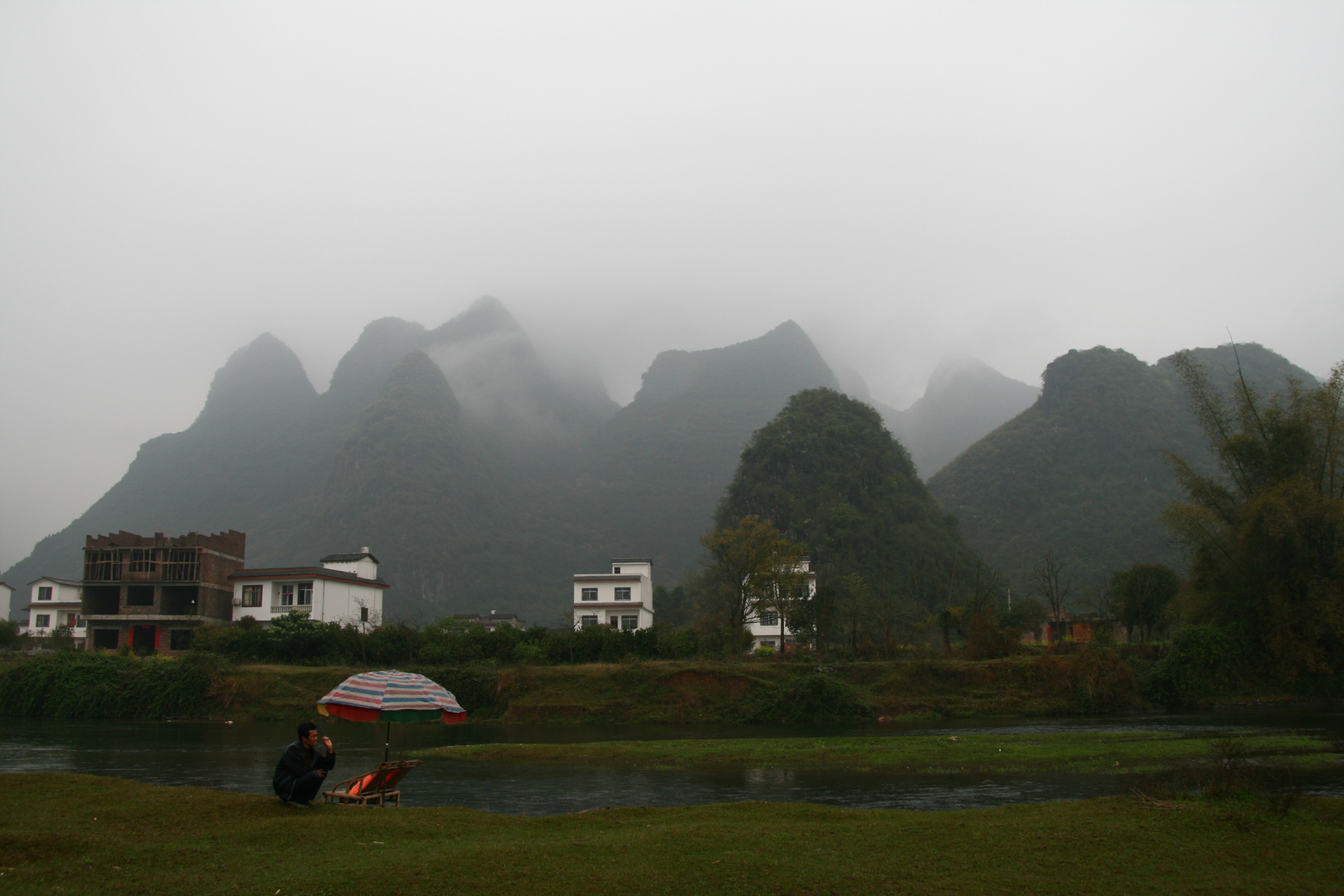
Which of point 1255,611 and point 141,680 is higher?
point 1255,611

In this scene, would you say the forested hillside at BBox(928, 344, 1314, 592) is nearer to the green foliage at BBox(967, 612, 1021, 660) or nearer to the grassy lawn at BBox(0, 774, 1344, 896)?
the green foliage at BBox(967, 612, 1021, 660)

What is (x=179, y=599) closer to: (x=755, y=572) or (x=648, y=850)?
(x=755, y=572)

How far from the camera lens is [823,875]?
862 centimetres

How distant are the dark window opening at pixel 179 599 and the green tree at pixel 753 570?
3716cm

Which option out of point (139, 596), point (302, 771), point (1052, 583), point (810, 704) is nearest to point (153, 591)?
point (139, 596)

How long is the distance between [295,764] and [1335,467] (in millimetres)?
47016

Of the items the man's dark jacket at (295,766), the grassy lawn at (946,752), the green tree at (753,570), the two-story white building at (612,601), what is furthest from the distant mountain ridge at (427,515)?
the man's dark jacket at (295,766)

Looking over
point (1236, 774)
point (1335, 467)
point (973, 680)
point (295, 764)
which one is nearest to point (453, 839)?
point (295, 764)

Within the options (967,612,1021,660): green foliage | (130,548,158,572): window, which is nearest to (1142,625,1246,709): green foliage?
(967,612,1021,660): green foliage

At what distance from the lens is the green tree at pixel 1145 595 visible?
166 feet

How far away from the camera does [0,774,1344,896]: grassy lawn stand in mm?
8211

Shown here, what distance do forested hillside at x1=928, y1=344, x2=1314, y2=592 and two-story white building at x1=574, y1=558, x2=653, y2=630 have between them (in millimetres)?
52707

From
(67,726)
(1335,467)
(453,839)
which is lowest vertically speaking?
(67,726)

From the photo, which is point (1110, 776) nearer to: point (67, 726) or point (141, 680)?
point (67, 726)
